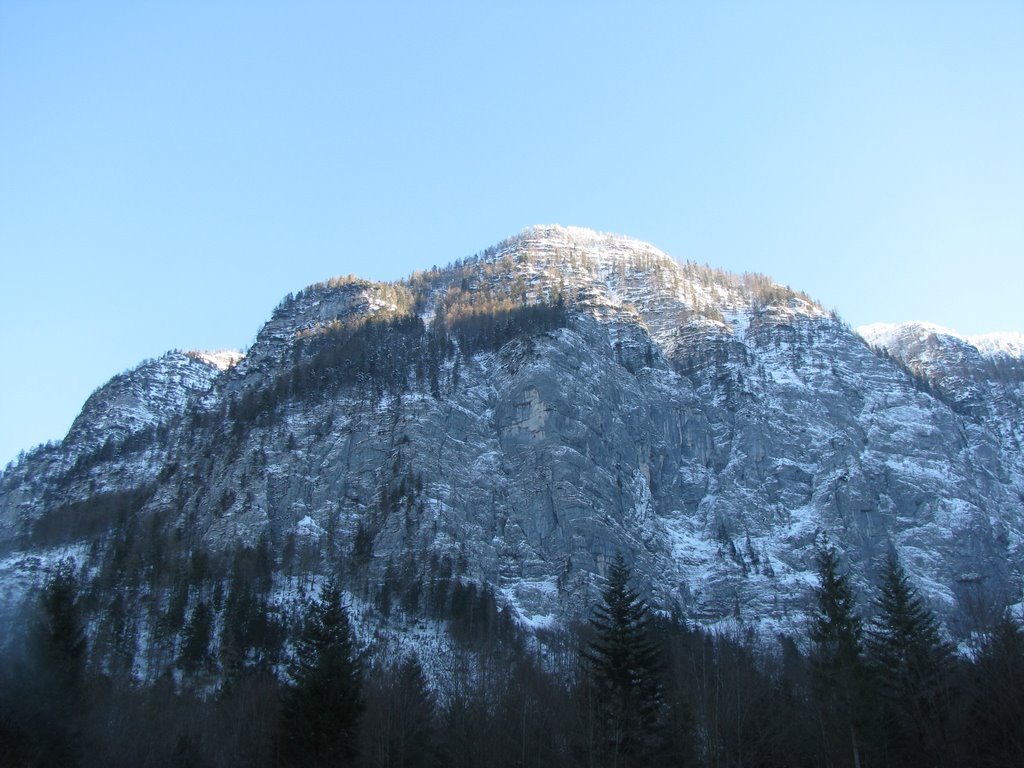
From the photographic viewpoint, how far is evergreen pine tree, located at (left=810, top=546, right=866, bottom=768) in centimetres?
4469

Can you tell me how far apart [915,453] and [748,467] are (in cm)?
2591

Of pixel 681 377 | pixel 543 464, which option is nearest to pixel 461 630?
pixel 543 464

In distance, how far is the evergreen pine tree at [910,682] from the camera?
152ft

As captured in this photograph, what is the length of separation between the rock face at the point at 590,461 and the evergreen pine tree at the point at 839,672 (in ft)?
221

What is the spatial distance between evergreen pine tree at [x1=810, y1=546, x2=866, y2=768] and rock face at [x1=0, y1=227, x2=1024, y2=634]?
221 ft

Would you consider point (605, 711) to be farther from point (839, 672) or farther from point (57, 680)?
point (57, 680)

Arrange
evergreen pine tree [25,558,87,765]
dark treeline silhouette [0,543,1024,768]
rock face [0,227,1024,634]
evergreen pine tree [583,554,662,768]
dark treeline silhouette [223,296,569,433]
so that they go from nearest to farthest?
evergreen pine tree [25,558,87,765]
dark treeline silhouette [0,543,1024,768]
evergreen pine tree [583,554,662,768]
rock face [0,227,1024,634]
dark treeline silhouette [223,296,569,433]

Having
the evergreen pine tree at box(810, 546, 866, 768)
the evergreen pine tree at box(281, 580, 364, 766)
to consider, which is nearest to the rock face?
the evergreen pine tree at box(810, 546, 866, 768)

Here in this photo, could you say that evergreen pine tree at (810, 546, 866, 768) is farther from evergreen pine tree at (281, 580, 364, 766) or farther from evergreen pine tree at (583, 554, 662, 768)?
evergreen pine tree at (281, 580, 364, 766)

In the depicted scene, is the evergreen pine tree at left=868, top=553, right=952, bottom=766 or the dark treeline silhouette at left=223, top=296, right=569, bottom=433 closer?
the evergreen pine tree at left=868, top=553, right=952, bottom=766

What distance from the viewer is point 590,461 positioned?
141500 mm

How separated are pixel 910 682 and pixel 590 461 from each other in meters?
93.7

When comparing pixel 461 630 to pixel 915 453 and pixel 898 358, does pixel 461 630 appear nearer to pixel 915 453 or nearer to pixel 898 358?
pixel 915 453

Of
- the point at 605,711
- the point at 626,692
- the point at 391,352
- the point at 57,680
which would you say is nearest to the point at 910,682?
the point at 626,692
